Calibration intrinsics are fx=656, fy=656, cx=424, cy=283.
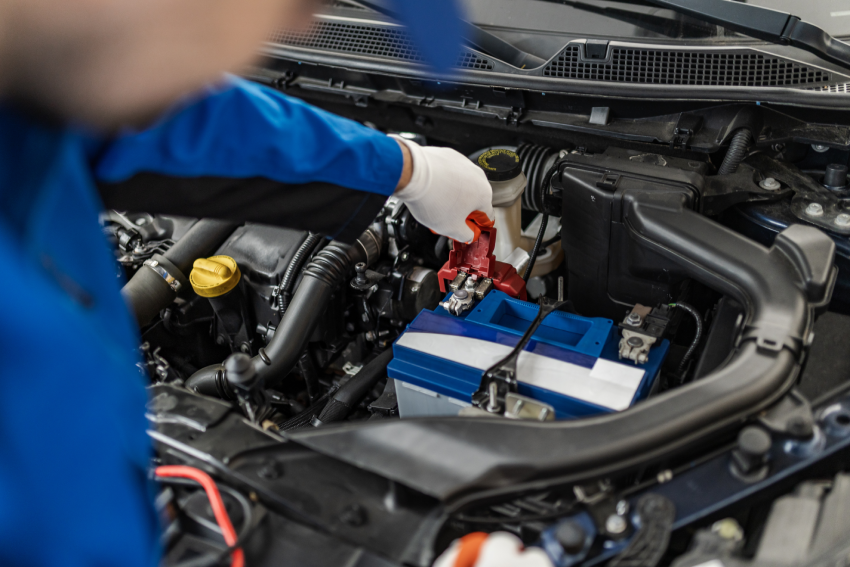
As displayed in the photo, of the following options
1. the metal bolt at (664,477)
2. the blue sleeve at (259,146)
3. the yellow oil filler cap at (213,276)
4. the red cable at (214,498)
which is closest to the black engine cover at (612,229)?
the blue sleeve at (259,146)

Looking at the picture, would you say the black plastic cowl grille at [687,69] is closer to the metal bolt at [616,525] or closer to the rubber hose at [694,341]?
the rubber hose at [694,341]

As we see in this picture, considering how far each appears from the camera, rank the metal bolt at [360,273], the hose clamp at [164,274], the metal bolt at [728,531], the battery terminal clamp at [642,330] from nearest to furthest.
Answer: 1. the metal bolt at [728,531]
2. the battery terminal clamp at [642,330]
3. the metal bolt at [360,273]
4. the hose clamp at [164,274]

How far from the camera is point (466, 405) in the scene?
130 centimetres

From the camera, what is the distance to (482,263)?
1.60 m

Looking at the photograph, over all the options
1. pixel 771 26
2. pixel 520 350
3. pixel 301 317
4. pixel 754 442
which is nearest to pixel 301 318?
pixel 301 317

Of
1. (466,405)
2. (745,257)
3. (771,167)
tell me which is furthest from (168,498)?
(771,167)

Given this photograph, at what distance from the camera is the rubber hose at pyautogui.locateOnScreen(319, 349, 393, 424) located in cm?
165

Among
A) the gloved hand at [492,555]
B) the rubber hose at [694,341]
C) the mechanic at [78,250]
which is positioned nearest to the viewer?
the mechanic at [78,250]

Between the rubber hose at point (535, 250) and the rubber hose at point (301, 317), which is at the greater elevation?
the rubber hose at point (535, 250)

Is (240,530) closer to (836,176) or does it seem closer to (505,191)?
(505,191)

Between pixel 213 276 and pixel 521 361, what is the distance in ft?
2.95

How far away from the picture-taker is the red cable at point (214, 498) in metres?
0.93

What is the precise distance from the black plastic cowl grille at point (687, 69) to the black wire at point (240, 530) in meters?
1.25

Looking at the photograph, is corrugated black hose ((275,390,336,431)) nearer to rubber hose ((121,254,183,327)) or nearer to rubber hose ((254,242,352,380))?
rubber hose ((254,242,352,380))
